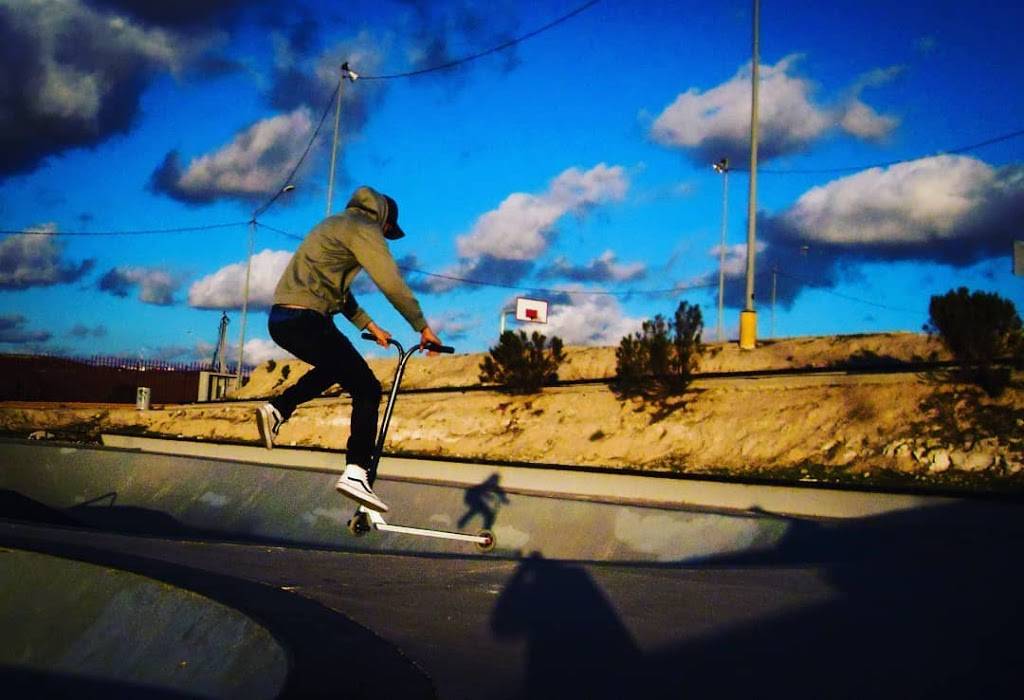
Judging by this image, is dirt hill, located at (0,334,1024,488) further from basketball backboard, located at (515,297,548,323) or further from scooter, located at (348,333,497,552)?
basketball backboard, located at (515,297,548,323)

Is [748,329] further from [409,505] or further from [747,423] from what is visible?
[409,505]

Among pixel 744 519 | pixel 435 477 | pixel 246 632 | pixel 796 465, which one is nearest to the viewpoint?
pixel 246 632

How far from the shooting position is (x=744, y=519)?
757 centimetres

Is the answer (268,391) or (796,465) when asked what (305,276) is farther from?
(268,391)

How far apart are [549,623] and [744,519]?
4.51 m

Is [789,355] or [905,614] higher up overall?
[789,355]

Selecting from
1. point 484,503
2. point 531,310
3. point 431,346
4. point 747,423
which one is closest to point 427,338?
point 431,346

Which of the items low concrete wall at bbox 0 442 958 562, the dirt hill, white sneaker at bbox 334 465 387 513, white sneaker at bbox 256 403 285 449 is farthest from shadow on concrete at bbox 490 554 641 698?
the dirt hill

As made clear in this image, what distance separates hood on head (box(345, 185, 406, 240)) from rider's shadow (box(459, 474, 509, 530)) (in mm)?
3372

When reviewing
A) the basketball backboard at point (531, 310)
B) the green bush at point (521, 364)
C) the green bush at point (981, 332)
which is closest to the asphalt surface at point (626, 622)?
the green bush at point (981, 332)

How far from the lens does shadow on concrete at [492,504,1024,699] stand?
2605mm

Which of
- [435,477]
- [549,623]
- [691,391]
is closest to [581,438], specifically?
[691,391]

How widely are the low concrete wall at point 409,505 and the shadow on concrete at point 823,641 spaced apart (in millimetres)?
3006

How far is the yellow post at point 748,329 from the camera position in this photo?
79.1 feet
